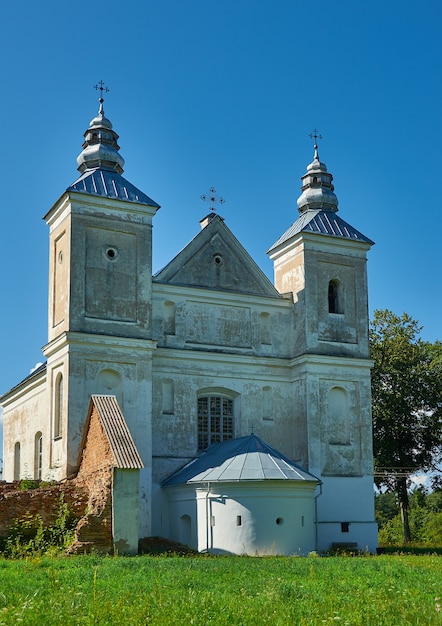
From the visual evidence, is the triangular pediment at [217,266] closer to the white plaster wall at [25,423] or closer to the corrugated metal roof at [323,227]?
the corrugated metal roof at [323,227]

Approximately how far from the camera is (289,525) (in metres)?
24.6

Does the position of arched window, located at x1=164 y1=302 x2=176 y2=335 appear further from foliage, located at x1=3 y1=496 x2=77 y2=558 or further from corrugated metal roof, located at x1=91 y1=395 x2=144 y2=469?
foliage, located at x1=3 y1=496 x2=77 y2=558

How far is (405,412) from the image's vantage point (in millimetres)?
39344

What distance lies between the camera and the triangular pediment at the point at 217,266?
30.0m

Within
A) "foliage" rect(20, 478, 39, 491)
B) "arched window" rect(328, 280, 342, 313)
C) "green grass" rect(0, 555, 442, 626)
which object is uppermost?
"arched window" rect(328, 280, 342, 313)

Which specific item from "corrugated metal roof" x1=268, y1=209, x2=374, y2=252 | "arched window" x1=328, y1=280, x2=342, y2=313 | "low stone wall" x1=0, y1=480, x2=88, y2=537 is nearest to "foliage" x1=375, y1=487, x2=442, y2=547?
"arched window" x1=328, y1=280, x2=342, y2=313

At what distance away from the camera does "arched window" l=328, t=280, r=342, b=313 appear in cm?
3150

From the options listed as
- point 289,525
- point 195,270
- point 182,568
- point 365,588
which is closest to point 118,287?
point 195,270

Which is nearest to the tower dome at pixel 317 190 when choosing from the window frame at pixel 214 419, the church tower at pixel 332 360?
the church tower at pixel 332 360

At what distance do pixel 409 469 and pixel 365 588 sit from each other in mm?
28129

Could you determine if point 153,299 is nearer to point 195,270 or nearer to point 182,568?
point 195,270

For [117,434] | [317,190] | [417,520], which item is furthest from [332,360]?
[417,520]

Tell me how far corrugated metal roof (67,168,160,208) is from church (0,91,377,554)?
0.08m

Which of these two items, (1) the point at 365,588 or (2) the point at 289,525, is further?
(2) the point at 289,525
